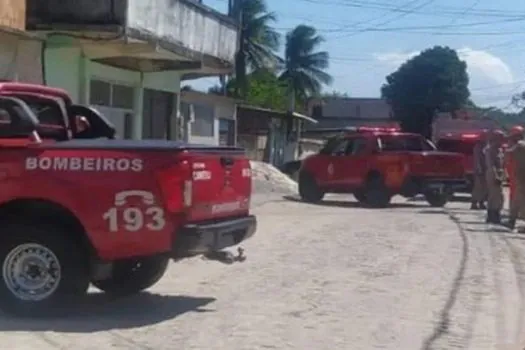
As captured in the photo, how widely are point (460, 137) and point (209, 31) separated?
1006 cm

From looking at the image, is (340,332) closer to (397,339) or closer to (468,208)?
(397,339)

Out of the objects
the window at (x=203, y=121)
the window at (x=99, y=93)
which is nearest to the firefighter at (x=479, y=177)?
the window at (x=99, y=93)

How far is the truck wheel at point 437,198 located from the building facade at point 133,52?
18.7 ft

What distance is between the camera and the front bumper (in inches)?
409

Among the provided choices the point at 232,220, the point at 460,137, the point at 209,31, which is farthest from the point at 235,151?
the point at 460,137

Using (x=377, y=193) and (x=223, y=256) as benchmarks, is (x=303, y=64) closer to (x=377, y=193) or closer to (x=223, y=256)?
(x=377, y=193)

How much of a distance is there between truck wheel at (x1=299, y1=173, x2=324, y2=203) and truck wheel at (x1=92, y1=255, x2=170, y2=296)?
2027 cm

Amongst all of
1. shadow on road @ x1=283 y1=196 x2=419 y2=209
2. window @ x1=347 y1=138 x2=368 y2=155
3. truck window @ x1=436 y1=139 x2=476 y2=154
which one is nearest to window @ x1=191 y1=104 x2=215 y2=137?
shadow on road @ x1=283 y1=196 x2=419 y2=209

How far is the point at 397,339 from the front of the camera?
10227 millimetres

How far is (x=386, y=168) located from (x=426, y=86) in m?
48.6

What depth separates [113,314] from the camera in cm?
1113

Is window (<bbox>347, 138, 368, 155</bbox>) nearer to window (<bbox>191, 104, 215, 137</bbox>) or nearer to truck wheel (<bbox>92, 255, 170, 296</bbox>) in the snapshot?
window (<bbox>191, 104, 215, 137</bbox>)

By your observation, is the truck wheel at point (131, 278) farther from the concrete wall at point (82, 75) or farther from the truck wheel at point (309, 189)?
the truck wheel at point (309, 189)

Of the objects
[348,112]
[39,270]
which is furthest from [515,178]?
[348,112]
